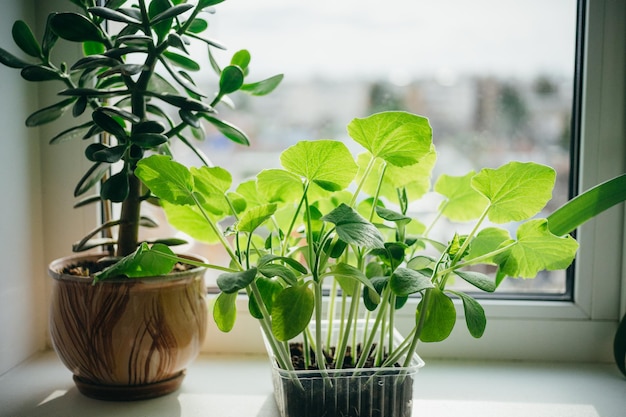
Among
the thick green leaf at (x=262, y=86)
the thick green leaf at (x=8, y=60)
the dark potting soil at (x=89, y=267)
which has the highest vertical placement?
the thick green leaf at (x=8, y=60)

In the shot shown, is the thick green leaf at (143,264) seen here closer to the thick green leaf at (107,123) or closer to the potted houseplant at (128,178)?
the potted houseplant at (128,178)

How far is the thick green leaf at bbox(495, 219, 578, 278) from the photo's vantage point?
0.68 metres

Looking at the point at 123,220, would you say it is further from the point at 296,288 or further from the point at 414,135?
the point at 414,135

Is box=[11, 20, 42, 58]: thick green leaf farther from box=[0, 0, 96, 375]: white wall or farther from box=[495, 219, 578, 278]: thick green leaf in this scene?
box=[495, 219, 578, 278]: thick green leaf

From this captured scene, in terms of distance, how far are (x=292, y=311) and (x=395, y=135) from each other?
21 cm

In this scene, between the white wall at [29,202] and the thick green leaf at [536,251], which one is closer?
the thick green leaf at [536,251]

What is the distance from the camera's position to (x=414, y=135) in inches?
25.6

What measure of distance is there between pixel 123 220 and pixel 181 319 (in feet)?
0.50

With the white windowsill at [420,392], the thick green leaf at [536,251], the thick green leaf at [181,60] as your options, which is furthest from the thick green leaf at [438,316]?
the thick green leaf at [181,60]

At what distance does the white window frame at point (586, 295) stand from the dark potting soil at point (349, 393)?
1.03 feet

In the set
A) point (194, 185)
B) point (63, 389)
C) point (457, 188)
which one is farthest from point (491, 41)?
point (63, 389)

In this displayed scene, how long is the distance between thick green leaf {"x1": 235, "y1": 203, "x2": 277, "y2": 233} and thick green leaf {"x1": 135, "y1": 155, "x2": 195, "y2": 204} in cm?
8

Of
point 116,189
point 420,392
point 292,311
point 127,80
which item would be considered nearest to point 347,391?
point 292,311

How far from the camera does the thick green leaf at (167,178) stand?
0.68m
